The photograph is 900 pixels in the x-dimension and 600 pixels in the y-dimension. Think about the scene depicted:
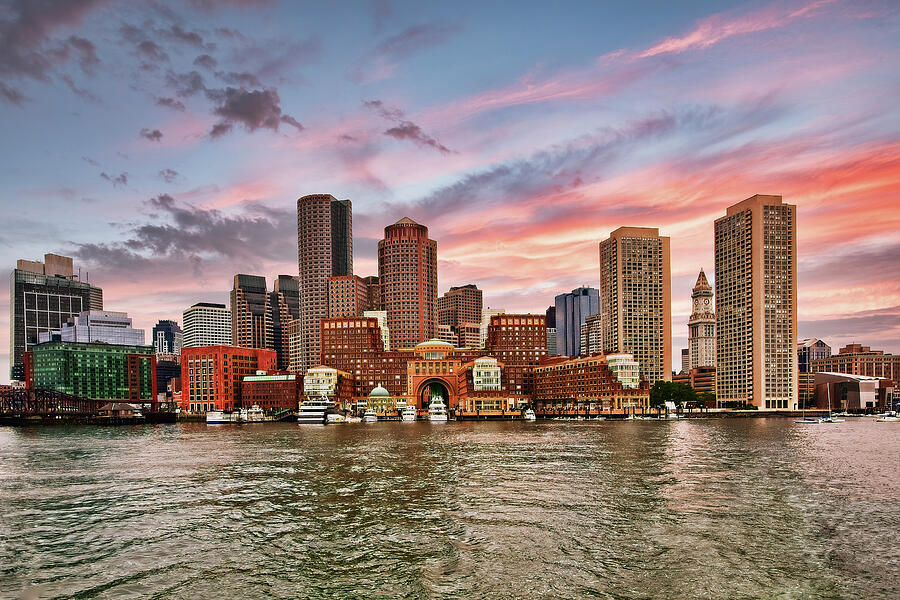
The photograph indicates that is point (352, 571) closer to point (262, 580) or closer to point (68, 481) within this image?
point (262, 580)

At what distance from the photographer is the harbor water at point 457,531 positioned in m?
27.6

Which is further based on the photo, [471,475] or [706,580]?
[471,475]

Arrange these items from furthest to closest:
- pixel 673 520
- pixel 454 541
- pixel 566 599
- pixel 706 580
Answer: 1. pixel 673 520
2. pixel 454 541
3. pixel 706 580
4. pixel 566 599

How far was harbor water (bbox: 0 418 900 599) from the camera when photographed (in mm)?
27625

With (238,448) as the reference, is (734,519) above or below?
above

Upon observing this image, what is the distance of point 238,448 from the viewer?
100 m

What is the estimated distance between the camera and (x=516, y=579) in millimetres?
28203

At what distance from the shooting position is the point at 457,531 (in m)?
36.9

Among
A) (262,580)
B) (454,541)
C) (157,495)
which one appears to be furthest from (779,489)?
(157,495)

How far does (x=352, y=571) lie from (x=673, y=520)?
21.2m

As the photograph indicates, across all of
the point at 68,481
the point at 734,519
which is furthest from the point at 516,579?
the point at 68,481

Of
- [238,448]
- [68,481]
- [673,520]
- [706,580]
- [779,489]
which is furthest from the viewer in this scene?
[238,448]

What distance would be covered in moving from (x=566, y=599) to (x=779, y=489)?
3368cm

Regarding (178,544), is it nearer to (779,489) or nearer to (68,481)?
(68,481)
